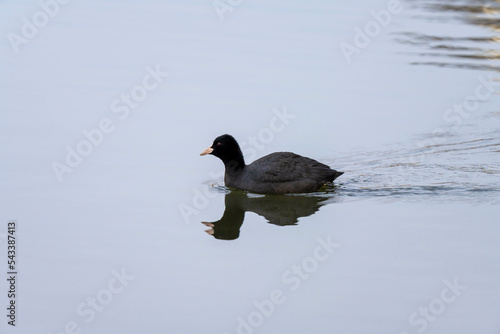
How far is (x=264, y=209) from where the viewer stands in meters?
12.9

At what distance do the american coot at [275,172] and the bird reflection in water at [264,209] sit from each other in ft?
0.49

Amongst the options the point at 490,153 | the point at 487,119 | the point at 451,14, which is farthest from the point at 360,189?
the point at 451,14

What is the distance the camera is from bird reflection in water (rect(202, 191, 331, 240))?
1197 cm

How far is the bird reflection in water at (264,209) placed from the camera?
1197 centimetres

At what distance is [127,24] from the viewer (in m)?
22.3

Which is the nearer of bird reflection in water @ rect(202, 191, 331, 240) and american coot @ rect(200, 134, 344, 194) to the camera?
bird reflection in water @ rect(202, 191, 331, 240)

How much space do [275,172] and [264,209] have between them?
68cm

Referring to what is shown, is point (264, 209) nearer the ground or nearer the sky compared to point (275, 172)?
nearer the ground

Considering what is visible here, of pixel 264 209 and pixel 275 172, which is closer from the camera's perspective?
pixel 264 209

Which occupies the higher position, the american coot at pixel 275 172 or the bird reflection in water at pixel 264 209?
the american coot at pixel 275 172

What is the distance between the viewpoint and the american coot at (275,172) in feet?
43.6

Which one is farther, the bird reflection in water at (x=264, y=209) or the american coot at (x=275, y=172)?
the american coot at (x=275, y=172)

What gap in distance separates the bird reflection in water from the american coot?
0.49 feet

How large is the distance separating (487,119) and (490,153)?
1.77 metres
